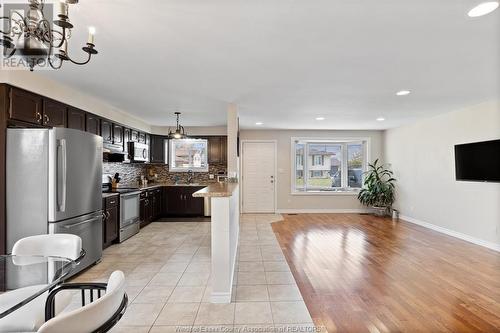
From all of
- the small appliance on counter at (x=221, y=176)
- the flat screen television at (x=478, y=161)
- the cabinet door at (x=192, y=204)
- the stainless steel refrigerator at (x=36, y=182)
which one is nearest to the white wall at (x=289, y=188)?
the small appliance on counter at (x=221, y=176)

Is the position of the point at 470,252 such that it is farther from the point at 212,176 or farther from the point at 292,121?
the point at 212,176

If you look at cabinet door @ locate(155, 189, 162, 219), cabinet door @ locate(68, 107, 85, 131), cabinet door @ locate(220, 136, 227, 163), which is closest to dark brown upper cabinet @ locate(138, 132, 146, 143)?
cabinet door @ locate(155, 189, 162, 219)

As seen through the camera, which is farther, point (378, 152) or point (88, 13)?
point (378, 152)

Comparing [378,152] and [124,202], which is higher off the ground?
[378,152]

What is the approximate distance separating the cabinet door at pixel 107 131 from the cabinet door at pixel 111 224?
4.06 ft

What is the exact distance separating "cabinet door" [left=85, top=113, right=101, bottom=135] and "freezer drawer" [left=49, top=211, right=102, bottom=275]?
141 cm

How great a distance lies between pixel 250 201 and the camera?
7824mm

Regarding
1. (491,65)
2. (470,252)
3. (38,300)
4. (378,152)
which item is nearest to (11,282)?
(38,300)

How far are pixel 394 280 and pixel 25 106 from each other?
4688mm

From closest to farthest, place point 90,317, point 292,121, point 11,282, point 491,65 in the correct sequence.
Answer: point 90,317 < point 11,282 < point 491,65 < point 292,121

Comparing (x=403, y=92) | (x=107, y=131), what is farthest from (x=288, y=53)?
(x=107, y=131)

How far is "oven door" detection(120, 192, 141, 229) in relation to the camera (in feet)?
15.7

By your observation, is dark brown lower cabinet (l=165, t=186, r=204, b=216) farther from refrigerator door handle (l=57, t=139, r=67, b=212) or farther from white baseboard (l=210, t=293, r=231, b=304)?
white baseboard (l=210, t=293, r=231, b=304)

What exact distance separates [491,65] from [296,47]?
223 centimetres
